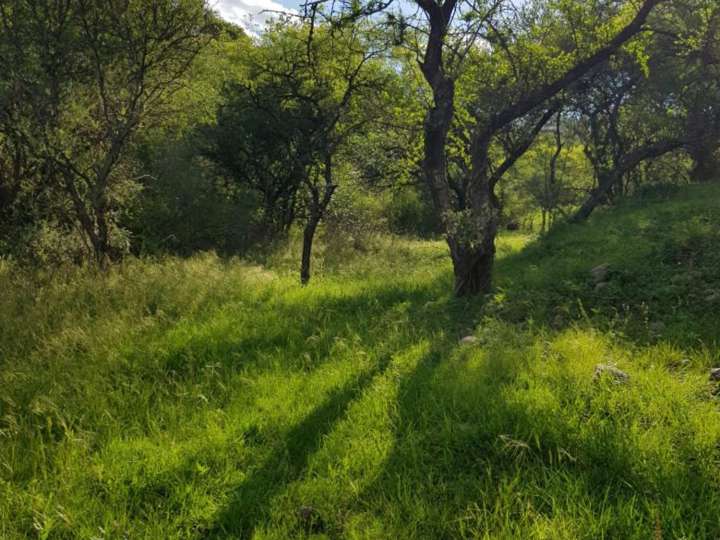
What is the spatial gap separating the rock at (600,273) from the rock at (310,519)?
613cm

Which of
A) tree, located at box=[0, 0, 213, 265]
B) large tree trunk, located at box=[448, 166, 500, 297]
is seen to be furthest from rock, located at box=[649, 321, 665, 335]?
tree, located at box=[0, 0, 213, 265]

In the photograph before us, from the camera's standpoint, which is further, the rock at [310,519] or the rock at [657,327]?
the rock at [657,327]

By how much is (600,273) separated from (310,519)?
6525 mm

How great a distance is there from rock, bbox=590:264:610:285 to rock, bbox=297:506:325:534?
241 inches

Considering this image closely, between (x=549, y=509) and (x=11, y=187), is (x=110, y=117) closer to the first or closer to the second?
(x=11, y=187)

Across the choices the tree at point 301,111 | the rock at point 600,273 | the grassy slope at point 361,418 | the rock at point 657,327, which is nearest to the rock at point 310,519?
the grassy slope at point 361,418

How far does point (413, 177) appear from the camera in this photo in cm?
2161

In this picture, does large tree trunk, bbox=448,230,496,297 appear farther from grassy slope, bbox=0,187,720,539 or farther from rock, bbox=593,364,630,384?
rock, bbox=593,364,630,384

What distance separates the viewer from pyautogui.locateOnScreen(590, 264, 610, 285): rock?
23.8ft

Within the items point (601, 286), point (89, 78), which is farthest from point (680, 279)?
point (89, 78)

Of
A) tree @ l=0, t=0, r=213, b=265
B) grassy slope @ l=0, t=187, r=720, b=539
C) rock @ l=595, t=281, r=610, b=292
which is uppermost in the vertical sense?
tree @ l=0, t=0, r=213, b=265

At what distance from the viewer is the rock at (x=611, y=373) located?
3.75m

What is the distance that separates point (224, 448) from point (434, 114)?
20.5ft

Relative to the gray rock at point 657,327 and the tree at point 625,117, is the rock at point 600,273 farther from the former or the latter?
the tree at point 625,117
